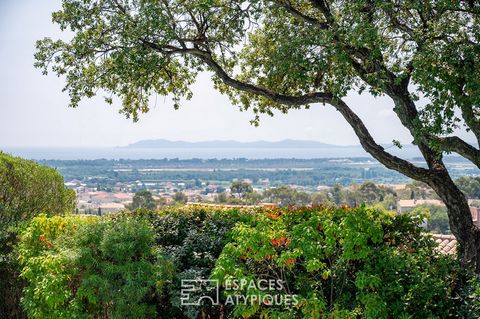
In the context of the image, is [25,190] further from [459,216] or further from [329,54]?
[459,216]

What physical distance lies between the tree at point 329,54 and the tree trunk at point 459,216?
0.01 meters

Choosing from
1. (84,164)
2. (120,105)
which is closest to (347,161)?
(84,164)

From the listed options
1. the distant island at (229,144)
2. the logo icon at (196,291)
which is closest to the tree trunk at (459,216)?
the logo icon at (196,291)

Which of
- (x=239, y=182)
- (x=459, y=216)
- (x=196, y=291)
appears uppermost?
(x=459, y=216)

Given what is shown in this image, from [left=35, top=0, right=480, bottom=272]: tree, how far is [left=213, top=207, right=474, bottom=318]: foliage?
1060 mm

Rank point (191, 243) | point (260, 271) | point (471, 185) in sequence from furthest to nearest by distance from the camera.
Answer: point (471, 185) → point (191, 243) → point (260, 271)

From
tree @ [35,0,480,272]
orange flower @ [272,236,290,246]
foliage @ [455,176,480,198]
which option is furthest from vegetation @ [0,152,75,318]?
foliage @ [455,176,480,198]

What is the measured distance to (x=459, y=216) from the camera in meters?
5.70

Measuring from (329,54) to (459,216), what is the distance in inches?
93.0

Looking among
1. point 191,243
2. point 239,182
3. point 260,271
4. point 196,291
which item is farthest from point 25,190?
point 239,182

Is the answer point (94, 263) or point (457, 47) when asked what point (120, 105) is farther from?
point (457, 47)

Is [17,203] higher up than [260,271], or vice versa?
[17,203]

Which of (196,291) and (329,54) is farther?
(329,54)

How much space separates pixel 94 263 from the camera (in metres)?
4.59
